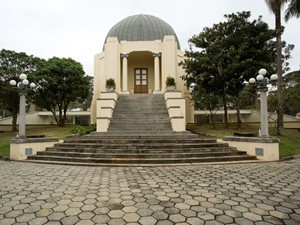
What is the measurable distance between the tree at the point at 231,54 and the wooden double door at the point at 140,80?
5924 mm

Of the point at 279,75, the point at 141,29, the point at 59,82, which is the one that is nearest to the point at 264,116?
the point at 279,75

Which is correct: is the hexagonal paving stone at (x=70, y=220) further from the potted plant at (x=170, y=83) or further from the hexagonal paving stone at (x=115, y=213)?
the potted plant at (x=170, y=83)

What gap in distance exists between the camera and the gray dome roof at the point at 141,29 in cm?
2003

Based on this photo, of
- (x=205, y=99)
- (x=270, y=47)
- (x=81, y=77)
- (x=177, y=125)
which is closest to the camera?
(x=177, y=125)

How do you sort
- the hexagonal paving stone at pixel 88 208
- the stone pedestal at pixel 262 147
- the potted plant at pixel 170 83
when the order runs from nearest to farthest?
the hexagonal paving stone at pixel 88 208
the stone pedestal at pixel 262 147
the potted plant at pixel 170 83

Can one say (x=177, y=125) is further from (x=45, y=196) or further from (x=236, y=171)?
(x=45, y=196)

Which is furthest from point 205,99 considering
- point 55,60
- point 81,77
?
point 55,60

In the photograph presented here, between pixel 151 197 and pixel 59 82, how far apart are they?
14853mm

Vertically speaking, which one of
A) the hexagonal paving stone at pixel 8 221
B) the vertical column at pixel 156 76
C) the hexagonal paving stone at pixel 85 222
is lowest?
the hexagonal paving stone at pixel 8 221

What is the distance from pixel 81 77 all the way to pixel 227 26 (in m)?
11.1

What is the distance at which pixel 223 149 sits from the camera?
8883 millimetres

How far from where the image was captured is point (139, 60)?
19.9 meters

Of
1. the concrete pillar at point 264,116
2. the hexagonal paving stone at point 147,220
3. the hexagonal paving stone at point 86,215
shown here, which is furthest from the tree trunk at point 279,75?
the hexagonal paving stone at point 86,215

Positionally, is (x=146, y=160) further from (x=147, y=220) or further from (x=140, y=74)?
(x=140, y=74)
